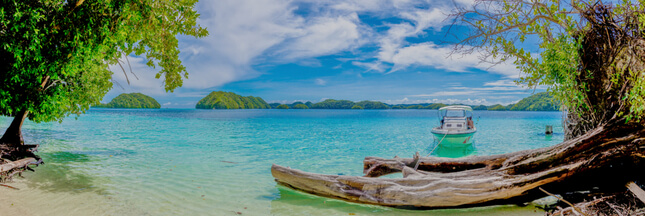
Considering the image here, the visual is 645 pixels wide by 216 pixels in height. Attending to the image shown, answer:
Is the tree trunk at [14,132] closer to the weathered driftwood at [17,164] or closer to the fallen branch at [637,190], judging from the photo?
the weathered driftwood at [17,164]

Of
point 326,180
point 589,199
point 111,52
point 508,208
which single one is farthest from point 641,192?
point 111,52

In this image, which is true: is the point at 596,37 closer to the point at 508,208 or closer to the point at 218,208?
the point at 508,208

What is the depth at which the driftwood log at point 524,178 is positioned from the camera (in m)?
5.30

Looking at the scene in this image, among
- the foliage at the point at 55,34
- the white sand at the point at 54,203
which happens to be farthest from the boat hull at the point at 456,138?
the white sand at the point at 54,203

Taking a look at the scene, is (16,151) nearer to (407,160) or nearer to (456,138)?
(407,160)

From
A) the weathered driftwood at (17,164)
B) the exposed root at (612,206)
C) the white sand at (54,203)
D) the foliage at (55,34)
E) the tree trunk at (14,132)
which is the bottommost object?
the white sand at (54,203)

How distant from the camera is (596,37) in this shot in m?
5.79

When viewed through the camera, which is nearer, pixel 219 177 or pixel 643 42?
pixel 643 42

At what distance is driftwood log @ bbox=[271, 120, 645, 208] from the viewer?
5.30 metres

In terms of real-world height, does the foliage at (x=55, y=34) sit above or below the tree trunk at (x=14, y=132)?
above

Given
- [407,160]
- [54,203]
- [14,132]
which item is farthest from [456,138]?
[14,132]

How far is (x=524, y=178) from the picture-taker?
5.72m

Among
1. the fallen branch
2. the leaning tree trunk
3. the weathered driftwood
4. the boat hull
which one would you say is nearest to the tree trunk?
the leaning tree trunk

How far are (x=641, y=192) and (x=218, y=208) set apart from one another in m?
7.43
